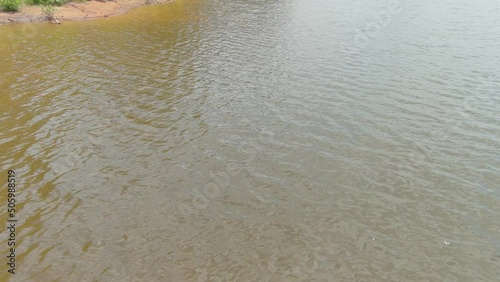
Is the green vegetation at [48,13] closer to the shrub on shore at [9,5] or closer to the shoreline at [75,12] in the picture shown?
the shoreline at [75,12]

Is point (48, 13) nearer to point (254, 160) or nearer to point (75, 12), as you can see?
point (75, 12)

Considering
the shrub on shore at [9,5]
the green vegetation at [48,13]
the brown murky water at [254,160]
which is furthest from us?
the green vegetation at [48,13]

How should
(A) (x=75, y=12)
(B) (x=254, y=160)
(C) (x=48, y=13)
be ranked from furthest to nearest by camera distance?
(A) (x=75, y=12)
(C) (x=48, y=13)
(B) (x=254, y=160)

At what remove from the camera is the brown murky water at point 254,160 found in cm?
1177

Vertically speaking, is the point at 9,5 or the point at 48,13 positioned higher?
the point at 9,5

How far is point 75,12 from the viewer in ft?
150

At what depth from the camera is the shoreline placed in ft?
136

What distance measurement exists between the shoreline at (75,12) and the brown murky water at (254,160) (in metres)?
9.64

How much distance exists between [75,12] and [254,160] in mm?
39384

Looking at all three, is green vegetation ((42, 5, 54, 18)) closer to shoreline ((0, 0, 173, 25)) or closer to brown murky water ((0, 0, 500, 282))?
shoreline ((0, 0, 173, 25))

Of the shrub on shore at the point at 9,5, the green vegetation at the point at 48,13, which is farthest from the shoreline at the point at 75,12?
the shrub on shore at the point at 9,5

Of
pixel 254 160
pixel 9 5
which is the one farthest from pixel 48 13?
pixel 254 160

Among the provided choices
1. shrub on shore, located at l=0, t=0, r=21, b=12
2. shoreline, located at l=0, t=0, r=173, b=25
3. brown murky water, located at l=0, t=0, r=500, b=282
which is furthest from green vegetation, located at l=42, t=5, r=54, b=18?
brown murky water, located at l=0, t=0, r=500, b=282

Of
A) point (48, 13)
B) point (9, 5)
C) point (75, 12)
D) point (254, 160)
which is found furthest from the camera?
point (75, 12)
